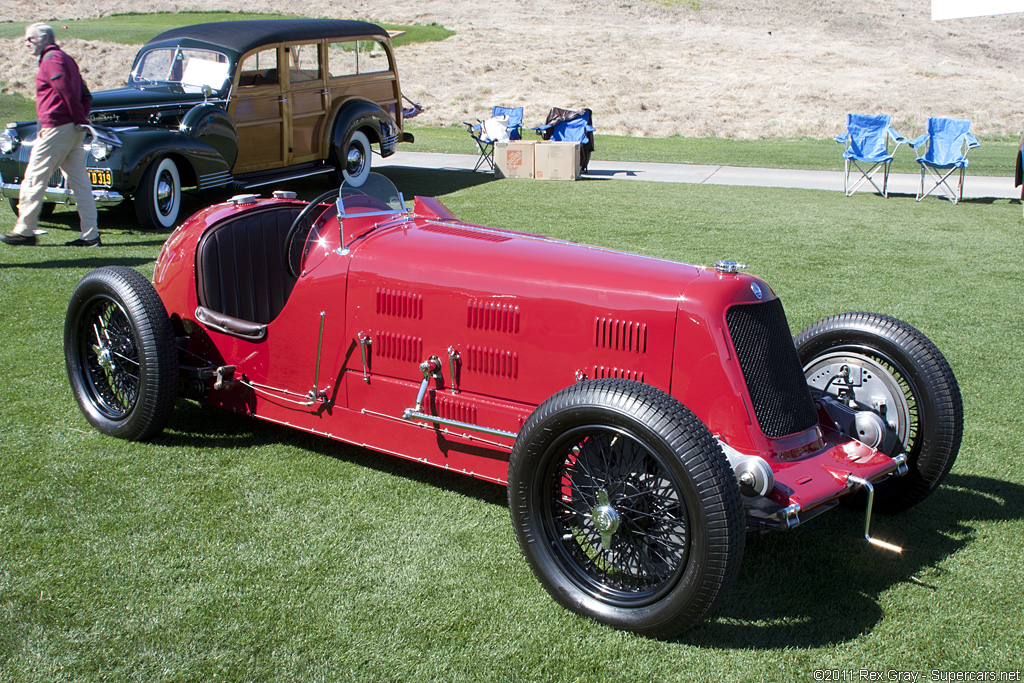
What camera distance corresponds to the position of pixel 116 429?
4.02 meters

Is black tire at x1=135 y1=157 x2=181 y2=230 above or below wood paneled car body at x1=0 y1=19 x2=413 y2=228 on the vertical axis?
below

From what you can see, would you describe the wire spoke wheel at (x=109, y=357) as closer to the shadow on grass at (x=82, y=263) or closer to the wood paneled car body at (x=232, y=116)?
the shadow on grass at (x=82, y=263)

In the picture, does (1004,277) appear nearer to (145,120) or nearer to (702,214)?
(702,214)

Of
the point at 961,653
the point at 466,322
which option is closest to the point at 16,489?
the point at 466,322

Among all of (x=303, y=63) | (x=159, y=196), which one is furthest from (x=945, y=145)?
(x=159, y=196)

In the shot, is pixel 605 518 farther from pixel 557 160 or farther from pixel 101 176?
pixel 557 160

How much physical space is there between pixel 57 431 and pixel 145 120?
20.5ft

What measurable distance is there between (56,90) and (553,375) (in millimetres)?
6447

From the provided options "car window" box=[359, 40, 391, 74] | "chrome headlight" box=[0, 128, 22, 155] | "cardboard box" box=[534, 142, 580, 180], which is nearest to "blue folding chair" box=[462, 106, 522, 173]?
"cardboard box" box=[534, 142, 580, 180]

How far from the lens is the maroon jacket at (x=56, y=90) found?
7.45m

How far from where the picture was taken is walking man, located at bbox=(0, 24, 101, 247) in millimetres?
7469

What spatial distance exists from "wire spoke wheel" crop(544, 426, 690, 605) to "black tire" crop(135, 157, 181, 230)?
23.8 ft

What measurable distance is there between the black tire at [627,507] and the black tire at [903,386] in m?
Answer: 1.27

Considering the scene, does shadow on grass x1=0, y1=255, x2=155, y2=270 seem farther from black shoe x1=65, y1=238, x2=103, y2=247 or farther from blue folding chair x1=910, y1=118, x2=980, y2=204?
blue folding chair x1=910, y1=118, x2=980, y2=204
